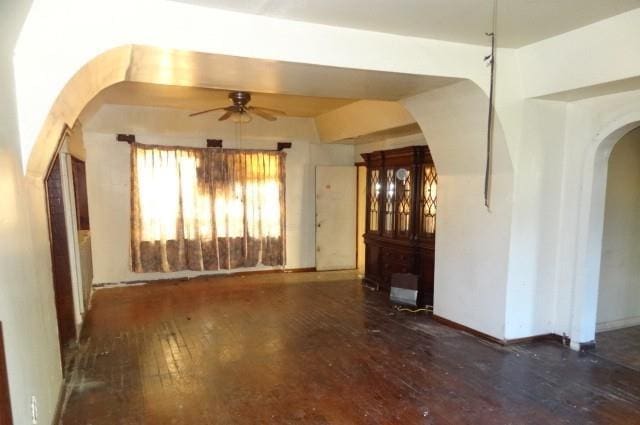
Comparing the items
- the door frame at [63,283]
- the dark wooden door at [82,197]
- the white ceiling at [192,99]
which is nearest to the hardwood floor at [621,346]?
the white ceiling at [192,99]

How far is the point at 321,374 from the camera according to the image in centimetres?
321

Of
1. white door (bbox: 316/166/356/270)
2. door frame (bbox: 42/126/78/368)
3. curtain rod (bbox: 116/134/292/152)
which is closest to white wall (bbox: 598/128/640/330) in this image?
white door (bbox: 316/166/356/270)

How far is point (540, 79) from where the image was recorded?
337 centimetres

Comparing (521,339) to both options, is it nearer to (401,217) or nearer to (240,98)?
(401,217)

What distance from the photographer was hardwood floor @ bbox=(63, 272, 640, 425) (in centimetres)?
266

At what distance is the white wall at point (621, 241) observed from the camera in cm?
406

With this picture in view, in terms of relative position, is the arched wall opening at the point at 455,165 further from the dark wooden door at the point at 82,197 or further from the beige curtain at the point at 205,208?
the dark wooden door at the point at 82,197

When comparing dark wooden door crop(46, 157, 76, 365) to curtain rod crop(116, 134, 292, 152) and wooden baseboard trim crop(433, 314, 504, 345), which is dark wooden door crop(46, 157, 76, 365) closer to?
curtain rod crop(116, 134, 292, 152)

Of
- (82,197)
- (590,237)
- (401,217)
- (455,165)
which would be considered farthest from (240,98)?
(590,237)

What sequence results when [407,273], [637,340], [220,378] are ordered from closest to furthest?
[220,378] < [637,340] < [407,273]

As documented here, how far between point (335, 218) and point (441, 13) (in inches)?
192

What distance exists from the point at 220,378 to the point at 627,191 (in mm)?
4368

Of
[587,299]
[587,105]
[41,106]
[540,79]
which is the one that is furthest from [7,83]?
[587,299]

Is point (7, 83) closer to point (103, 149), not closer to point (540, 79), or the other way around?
point (540, 79)
